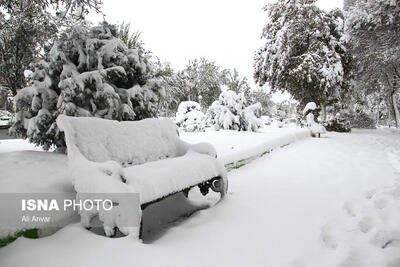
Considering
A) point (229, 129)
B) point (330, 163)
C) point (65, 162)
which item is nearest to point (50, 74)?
point (65, 162)

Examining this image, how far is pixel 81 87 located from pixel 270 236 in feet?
10.2

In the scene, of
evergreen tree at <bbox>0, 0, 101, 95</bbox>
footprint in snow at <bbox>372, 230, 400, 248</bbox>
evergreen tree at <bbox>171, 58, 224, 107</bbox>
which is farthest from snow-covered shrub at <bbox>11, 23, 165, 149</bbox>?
evergreen tree at <bbox>171, 58, 224, 107</bbox>

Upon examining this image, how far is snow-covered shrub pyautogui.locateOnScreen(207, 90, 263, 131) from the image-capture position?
28.9 ft

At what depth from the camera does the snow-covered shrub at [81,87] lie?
11.1 feet

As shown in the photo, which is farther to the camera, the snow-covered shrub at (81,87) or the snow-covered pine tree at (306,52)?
the snow-covered pine tree at (306,52)

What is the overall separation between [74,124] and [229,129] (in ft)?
23.8

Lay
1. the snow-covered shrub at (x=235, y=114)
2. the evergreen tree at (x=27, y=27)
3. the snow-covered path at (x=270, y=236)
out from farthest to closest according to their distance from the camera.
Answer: the snow-covered shrub at (x=235, y=114) < the evergreen tree at (x=27, y=27) < the snow-covered path at (x=270, y=236)

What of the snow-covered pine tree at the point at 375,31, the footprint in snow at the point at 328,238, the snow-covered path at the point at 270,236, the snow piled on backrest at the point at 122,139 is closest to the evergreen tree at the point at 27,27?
the snow piled on backrest at the point at 122,139

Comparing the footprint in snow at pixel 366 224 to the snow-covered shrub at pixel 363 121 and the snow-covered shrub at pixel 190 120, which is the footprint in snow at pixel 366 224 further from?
the snow-covered shrub at pixel 363 121

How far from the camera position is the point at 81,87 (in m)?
3.37

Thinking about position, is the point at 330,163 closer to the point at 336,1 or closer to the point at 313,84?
the point at 313,84

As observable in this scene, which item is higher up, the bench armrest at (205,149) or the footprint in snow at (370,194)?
the bench armrest at (205,149)

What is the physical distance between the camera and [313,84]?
14164 millimetres

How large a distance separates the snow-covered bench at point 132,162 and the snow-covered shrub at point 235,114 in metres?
5.78
